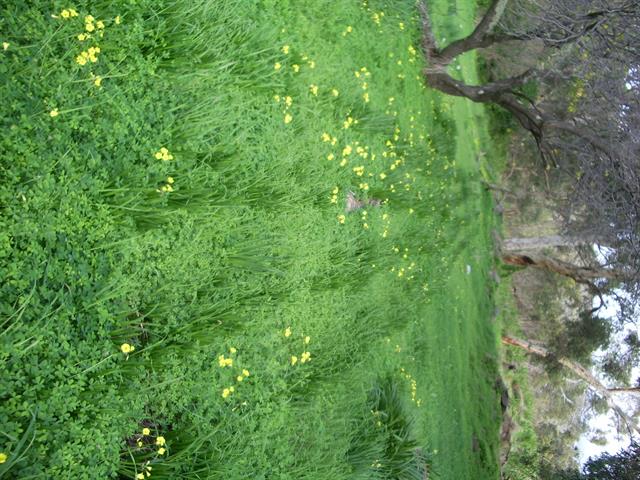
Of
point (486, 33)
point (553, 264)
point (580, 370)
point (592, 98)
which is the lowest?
point (580, 370)

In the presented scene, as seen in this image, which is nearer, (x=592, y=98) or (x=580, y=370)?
(x=592, y=98)

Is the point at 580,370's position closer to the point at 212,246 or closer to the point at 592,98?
the point at 592,98

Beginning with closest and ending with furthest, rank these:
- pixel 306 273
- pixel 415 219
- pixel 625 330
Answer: pixel 306 273 → pixel 415 219 → pixel 625 330

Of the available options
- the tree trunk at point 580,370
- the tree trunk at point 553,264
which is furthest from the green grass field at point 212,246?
the tree trunk at point 580,370

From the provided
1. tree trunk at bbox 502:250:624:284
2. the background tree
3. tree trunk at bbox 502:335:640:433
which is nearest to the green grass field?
the background tree

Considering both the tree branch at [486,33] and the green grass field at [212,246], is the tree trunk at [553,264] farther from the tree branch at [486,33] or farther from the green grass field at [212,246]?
the green grass field at [212,246]

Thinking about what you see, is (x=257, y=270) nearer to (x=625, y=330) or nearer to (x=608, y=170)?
(x=608, y=170)

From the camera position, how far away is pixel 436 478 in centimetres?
815

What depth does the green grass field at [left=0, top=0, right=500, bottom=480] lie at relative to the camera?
3.76 meters

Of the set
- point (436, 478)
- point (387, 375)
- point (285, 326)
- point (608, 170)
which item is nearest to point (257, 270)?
point (285, 326)

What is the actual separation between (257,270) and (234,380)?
3.03 feet

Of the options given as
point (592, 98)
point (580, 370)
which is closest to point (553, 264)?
point (580, 370)

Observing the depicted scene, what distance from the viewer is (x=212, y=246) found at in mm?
5043

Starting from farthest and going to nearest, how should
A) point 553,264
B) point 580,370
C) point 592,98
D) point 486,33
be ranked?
point 580,370 < point 553,264 < point 592,98 < point 486,33
